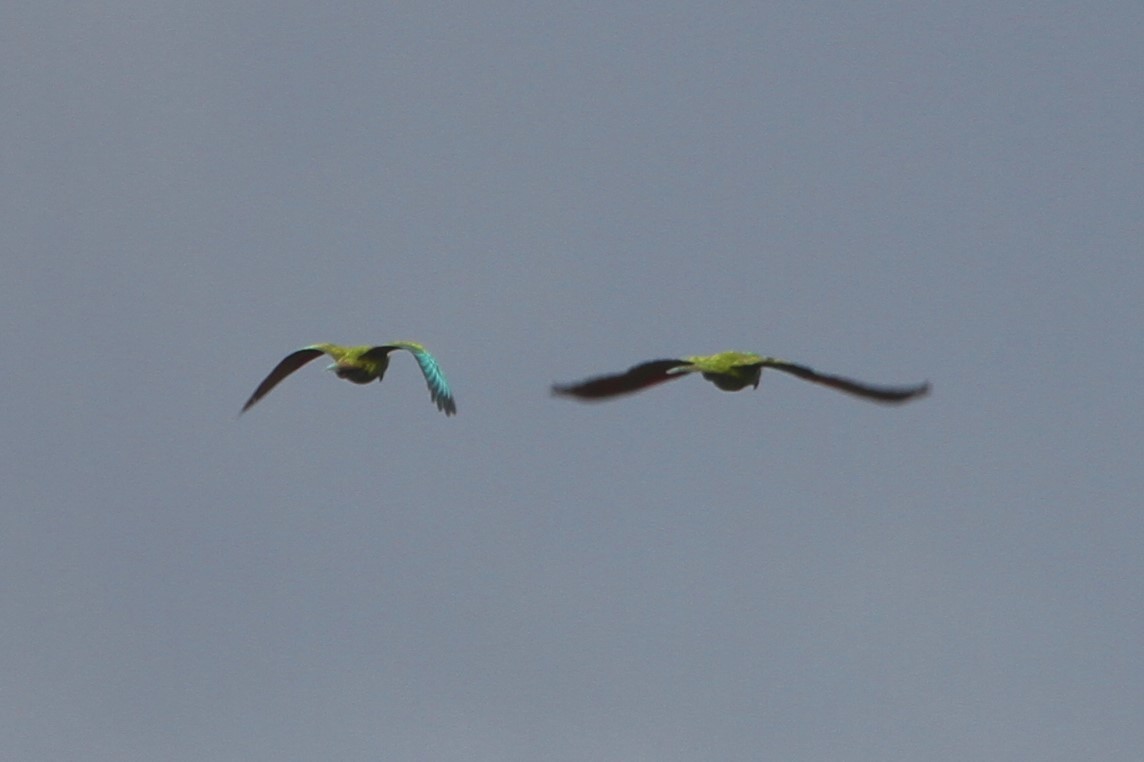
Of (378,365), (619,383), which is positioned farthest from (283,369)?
(619,383)

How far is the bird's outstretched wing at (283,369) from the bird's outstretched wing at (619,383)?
9297 mm

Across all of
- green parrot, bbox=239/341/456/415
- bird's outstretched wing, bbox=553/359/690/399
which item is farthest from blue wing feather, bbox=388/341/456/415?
bird's outstretched wing, bbox=553/359/690/399

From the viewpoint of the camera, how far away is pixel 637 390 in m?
30.7

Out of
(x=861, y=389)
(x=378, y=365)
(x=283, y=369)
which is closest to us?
(x=861, y=389)

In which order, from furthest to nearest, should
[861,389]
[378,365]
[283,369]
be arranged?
[283,369], [378,365], [861,389]

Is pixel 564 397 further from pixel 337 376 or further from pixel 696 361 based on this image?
pixel 337 376

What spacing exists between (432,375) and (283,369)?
637 cm

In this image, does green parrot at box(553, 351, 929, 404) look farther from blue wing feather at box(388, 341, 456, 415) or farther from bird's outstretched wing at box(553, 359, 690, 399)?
blue wing feather at box(388, 341, 456, 415)

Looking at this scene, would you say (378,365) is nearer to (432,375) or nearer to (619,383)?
(432,375)

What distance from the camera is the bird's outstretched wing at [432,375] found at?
3441cm

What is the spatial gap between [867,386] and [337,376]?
11.2m

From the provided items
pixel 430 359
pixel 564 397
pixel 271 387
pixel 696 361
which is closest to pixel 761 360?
pixel 696 361

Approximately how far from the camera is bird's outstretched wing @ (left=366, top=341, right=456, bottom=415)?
1355 inches

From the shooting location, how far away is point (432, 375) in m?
35.1
